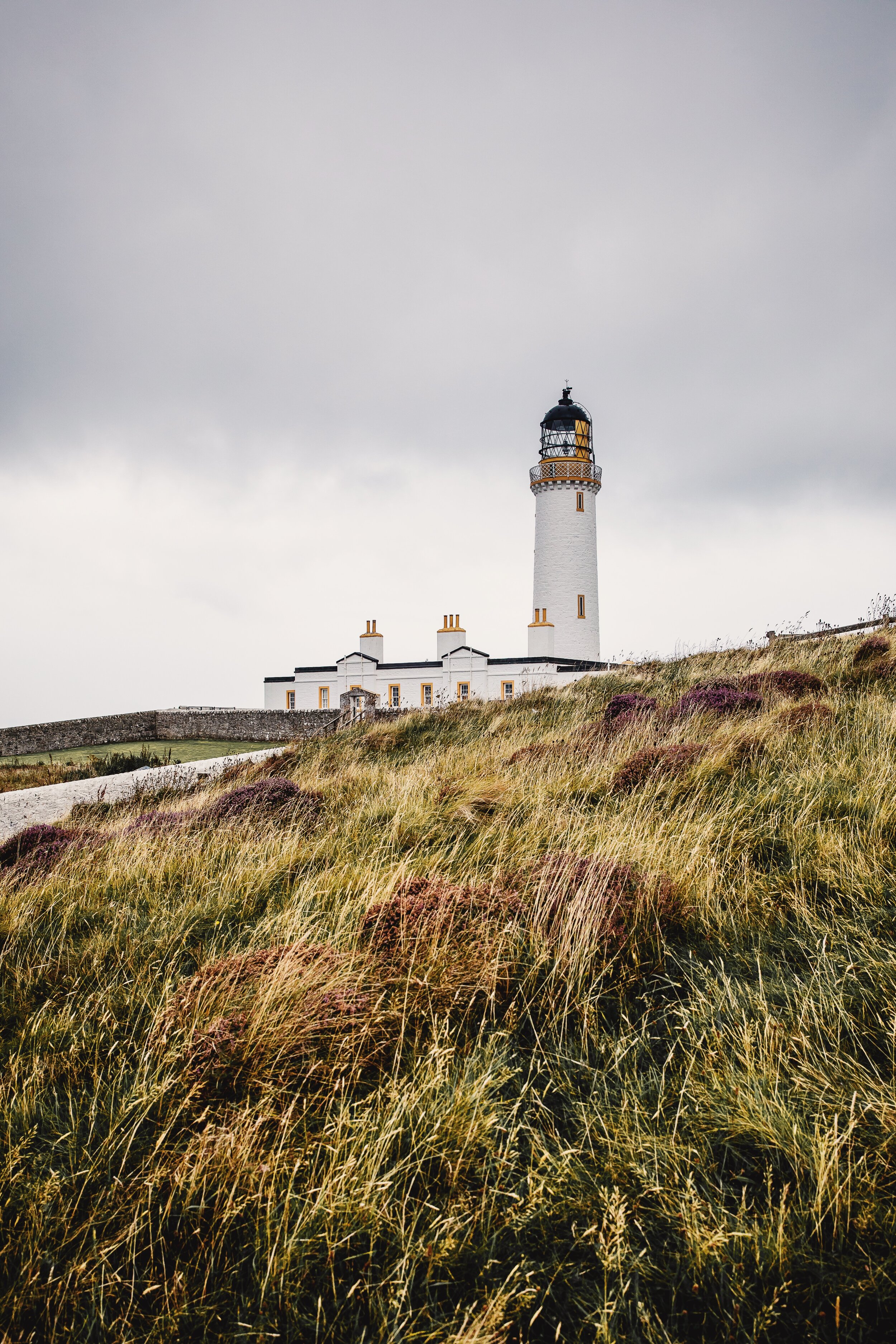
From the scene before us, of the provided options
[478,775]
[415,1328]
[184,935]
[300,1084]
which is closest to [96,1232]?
[300,1084]

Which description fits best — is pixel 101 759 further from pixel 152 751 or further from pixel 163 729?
pixel 163 729

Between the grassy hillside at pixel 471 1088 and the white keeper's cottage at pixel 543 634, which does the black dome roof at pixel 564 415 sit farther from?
the grassy hillside at pixel 471 1088

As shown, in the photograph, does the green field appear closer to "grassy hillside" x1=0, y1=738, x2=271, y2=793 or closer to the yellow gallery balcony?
"grassy hillside" x1=0, y1=738, x2=271, y2=793

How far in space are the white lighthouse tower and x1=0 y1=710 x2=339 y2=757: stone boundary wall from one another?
12762mm

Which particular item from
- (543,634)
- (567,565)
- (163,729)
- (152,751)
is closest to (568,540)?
(567,565)

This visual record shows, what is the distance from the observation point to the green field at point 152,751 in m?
18.0

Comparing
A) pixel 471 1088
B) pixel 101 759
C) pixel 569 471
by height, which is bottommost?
pixel 471 1088

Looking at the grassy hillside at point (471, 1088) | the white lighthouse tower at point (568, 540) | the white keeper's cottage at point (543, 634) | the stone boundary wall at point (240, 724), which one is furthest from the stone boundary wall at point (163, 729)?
the grassy hillside at point (471, 1088)

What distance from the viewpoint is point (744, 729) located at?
6.43 meters

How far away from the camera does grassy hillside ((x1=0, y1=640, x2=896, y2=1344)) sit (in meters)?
1.55

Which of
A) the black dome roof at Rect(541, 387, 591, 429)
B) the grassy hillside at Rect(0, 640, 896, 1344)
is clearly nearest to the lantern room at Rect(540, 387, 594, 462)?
the black dome roof at Rect(541, 387, 591, 429)

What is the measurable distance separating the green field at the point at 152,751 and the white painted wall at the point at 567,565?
15.8 meters

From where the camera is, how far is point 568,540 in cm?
3428

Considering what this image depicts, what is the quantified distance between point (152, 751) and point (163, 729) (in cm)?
642
